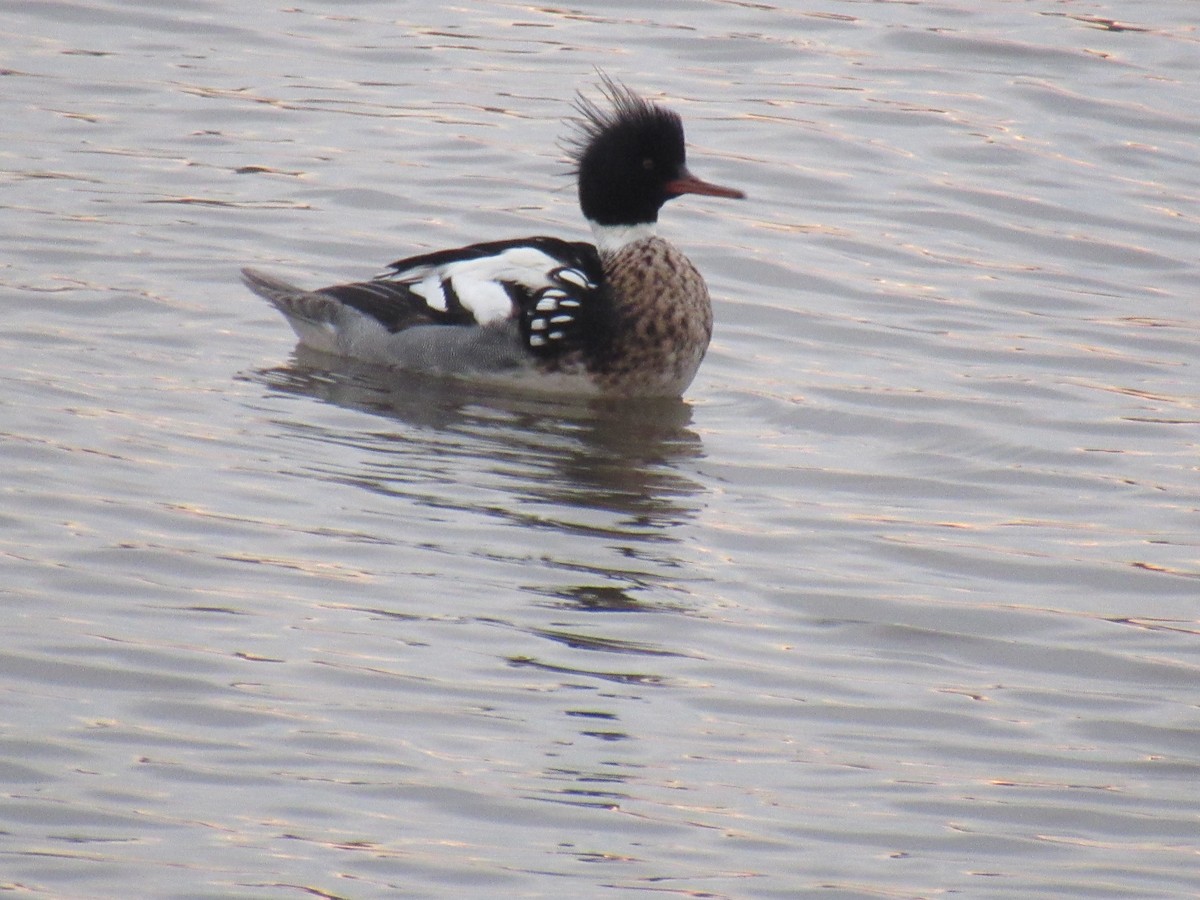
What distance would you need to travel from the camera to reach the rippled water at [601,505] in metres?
5.58

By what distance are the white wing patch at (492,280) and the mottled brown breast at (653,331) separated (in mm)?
244

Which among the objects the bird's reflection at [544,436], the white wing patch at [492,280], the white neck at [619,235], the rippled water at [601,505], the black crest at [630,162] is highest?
the black crest at [630,162]

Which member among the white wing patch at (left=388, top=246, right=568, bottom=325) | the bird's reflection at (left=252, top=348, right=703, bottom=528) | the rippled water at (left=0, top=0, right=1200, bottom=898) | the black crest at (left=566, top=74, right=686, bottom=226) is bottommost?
the bird's reflection at (left=252, top=348, right=703, bottom=528)

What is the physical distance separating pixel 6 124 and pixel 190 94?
1.40 metres

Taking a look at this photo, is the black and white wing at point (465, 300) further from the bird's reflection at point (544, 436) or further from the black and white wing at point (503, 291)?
the bird's reflection at point (544, 436)

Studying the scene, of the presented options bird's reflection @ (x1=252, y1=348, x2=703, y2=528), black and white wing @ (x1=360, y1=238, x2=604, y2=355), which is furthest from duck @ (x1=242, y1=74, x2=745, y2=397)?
bird's reflection @ (x1=252, y1=348, x2=703, y2=528)

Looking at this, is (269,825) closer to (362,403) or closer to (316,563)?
(316,563)

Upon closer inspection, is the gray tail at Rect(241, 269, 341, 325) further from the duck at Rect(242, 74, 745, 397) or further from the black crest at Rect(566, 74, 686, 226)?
the black crest at Rect(566, 74, 686, 226)

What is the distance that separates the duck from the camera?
9.69 metres

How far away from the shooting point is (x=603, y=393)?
977cm

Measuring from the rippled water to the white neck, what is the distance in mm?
756

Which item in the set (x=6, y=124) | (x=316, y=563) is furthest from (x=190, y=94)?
(x=316, y=563)

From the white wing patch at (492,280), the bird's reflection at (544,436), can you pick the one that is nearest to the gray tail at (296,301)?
the bird's reflection at (544,436)

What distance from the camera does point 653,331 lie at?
9719 millimetres
